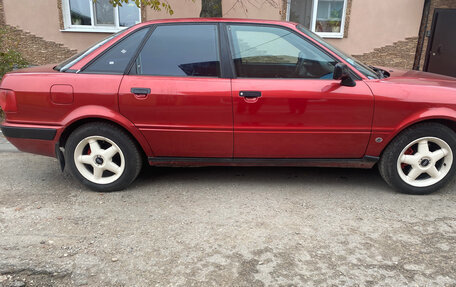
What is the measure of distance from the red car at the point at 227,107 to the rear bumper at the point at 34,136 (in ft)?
0.04

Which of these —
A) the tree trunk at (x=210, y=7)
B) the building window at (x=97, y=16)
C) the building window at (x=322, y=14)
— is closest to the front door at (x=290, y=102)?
the tree trunk at (x=210, y=7)

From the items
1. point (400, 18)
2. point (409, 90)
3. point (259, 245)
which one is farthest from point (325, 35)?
point (259, 245)

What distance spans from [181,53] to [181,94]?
433mm

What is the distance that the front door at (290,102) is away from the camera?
3.12 metres

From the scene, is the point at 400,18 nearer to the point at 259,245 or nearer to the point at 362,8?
the point at 362,8

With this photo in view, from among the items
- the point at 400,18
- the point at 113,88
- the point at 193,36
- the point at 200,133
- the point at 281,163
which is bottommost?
the point at 281,163

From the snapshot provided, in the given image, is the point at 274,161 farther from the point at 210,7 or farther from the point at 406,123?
the point at 210,7

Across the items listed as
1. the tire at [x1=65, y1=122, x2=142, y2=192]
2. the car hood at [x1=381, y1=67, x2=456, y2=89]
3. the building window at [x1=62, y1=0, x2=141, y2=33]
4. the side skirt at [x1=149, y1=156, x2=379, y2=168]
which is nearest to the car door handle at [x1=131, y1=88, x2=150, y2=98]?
the tire at [x1=65, y1=122, x2=142, y2=192]

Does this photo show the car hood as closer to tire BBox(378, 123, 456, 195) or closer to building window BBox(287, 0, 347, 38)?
tire BBox(378, 123, 456, 195)

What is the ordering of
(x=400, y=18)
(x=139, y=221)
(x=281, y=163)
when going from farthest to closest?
(x=400, y=18) → (x=281, y=163) → (x=139, y=221)

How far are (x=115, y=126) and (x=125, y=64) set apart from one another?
60cm

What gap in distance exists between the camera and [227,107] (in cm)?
315

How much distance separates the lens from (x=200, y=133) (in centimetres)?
324

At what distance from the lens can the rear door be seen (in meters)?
3.14
